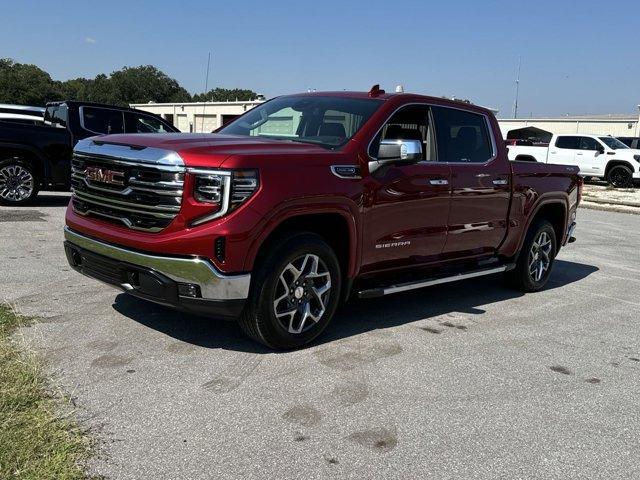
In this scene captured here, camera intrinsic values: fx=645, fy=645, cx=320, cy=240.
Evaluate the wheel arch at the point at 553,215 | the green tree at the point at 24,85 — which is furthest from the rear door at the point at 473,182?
the green tree at the point at 24,85

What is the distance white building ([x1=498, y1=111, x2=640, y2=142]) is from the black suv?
36736 mm

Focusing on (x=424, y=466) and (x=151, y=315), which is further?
(x=151, y=315)

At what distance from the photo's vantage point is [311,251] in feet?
15.1

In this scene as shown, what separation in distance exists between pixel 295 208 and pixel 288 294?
634mm

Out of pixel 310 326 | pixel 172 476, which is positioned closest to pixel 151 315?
pixel 310 326

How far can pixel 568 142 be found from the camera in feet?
83.3

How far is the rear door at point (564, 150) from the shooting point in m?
25.1

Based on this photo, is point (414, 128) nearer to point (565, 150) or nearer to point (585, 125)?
point (565, 150)

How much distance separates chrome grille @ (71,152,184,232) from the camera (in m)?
4.16

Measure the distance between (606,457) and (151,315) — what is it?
3501mm

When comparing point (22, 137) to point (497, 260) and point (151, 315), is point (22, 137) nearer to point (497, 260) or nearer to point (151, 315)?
point (151, 315)

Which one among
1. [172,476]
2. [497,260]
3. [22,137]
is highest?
[22,137]

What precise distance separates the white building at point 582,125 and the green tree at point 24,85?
77270 millimetres

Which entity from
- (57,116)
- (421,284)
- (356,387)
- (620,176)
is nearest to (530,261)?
(421,284)
